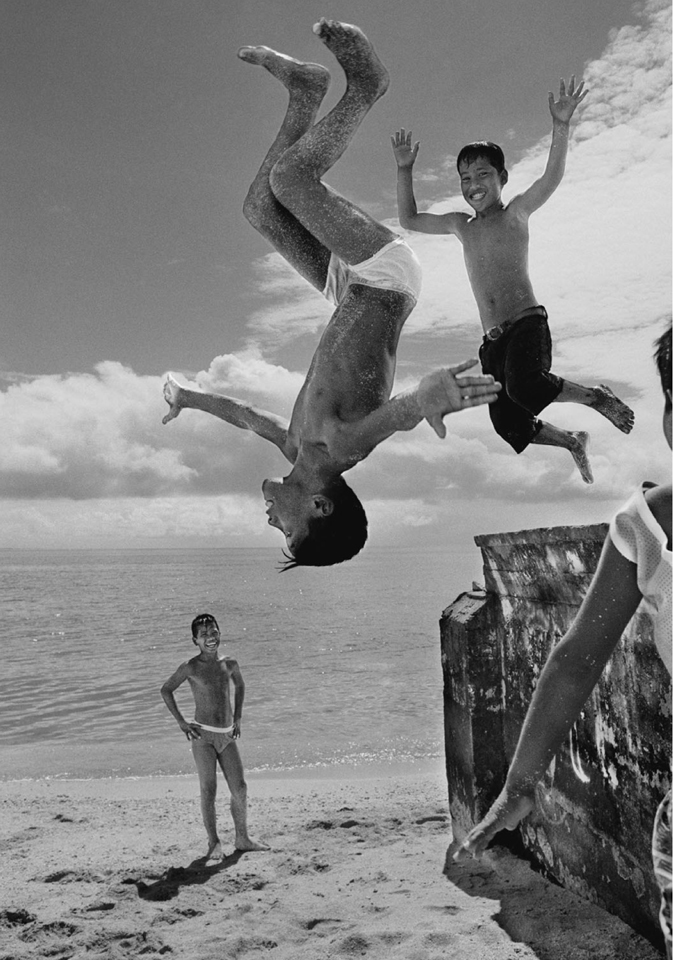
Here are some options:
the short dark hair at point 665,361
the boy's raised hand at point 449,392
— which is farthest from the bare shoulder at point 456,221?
the short dark hair at point 665,361

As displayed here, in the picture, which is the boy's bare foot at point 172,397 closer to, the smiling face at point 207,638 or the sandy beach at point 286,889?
the smiling face at point 207,638

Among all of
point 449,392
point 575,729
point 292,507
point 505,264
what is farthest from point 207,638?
point 449,392

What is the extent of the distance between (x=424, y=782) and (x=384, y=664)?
29.8 feet

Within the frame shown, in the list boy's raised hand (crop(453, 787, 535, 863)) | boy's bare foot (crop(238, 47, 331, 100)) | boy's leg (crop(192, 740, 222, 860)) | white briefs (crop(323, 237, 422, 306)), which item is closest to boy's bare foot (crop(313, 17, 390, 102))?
boy's bare foot (crop(238, 47, 331, 100))

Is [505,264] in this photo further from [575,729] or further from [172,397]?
[575,729]

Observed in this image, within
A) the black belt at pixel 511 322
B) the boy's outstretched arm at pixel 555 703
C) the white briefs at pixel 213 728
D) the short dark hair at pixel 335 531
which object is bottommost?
the white briefs at pixel 213 728

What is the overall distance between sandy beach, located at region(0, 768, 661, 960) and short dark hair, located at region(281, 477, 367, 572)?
6.15 feet

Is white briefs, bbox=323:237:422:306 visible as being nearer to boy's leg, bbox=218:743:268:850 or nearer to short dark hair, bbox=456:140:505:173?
short dark hair, bbox=456:140:505:173

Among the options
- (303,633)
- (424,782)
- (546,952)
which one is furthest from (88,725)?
(303,633)

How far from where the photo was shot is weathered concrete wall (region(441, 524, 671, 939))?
3252 millimetres

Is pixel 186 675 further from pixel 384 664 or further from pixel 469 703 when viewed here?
pixel 384 664

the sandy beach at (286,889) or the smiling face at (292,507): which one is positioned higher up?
the smiling face at (292,507)

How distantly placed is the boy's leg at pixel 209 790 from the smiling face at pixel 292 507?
9.69ft

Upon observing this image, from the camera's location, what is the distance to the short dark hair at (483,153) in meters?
4.49
